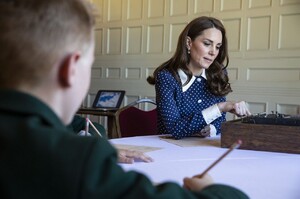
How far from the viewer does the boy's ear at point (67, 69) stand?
578 millimetres

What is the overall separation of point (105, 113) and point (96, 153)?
333 centimetres

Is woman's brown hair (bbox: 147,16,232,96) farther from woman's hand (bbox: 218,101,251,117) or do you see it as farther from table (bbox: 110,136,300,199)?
table (bbox: 110,136,300,199)

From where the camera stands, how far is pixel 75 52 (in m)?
0.59

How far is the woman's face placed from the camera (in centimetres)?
227

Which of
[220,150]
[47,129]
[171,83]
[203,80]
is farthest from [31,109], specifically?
[203,80]

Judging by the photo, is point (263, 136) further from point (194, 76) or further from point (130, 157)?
point (194, 76)

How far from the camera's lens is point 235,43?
4203 millimetres

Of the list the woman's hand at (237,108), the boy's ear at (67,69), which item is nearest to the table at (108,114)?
the woman's hand at (237,108)

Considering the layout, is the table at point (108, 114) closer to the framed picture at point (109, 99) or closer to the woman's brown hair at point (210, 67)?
the framed picture at point (109, 99)

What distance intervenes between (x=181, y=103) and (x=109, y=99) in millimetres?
2278

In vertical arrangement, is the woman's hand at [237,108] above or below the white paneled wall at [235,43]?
below

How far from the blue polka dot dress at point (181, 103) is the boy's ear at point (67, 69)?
1.30 m

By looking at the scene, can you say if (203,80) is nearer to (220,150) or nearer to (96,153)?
(220,150)

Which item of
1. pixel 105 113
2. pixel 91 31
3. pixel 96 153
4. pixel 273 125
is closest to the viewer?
pixel 96 153
